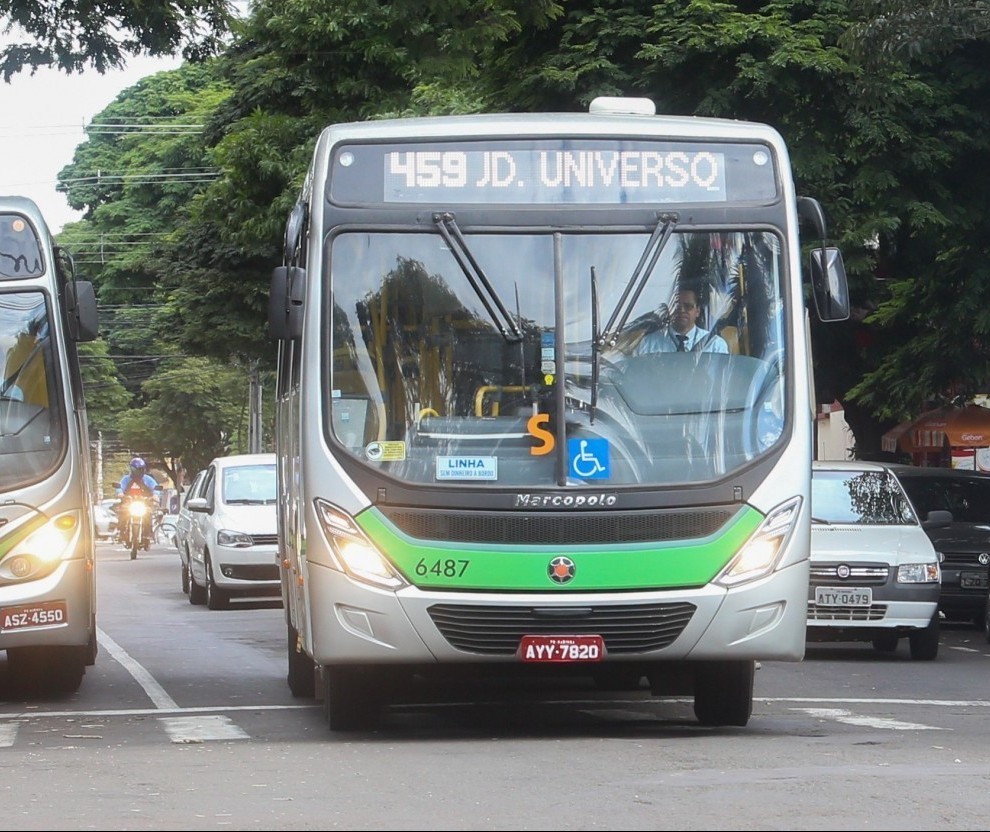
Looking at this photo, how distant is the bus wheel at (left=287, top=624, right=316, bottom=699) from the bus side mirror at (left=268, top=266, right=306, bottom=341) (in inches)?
137

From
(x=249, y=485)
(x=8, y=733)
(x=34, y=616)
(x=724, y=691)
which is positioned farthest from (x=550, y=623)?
(x=249, y=485)

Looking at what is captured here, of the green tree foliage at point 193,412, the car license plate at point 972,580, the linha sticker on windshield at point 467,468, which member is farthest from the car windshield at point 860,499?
the green tree foliage at point 193,412

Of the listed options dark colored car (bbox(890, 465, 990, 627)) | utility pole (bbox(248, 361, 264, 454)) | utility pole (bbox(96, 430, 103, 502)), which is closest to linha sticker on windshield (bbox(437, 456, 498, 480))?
dark colored car (bbox(890, 465, 990, 627))

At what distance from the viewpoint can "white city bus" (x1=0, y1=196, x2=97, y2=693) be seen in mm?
13227

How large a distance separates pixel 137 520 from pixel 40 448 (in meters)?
33.2

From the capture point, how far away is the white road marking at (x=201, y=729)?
11.5 m

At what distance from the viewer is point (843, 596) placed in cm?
1803

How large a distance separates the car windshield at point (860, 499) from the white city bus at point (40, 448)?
7.52m

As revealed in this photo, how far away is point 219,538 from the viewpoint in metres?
25.6

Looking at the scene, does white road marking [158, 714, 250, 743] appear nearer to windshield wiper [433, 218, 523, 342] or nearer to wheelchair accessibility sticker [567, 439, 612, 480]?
wheelchair accessibility sticker [567, 439, 612, 480]

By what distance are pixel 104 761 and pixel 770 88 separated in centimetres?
1317

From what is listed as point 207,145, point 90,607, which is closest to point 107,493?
point 207,145

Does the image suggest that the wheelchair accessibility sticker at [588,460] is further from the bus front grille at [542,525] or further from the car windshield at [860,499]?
the car windshield at [860,499]

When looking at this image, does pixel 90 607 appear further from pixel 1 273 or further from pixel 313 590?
pixel 313 590
